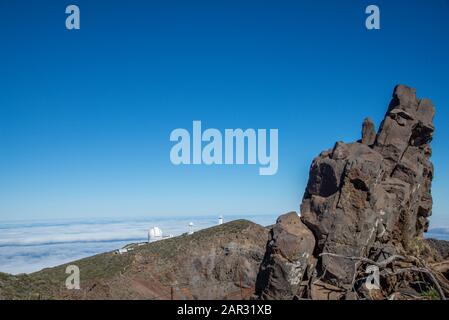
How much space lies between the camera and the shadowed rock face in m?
21.4

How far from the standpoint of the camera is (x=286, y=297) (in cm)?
2084

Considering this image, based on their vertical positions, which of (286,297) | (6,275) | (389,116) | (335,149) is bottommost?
(286,297)

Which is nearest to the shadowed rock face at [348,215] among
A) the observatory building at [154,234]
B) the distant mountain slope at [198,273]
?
the distant mountain slope at [198,273]

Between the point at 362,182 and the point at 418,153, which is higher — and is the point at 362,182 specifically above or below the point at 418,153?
below

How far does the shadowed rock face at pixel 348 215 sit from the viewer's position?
A: 21438mm

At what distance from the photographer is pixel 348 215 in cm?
2222

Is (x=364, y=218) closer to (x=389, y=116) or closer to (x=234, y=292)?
(x=389, y=116)

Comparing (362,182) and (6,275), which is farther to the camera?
(362,182)

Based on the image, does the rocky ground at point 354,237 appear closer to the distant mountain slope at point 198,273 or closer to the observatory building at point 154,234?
the distant mountain slope at point 198,273

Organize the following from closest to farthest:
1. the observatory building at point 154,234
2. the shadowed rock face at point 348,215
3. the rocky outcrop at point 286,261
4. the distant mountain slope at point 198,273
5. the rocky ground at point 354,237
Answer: the rocky ground at point 354,237
the rocky outcrop at point 286,261
the shadowed rock face at point 348,215
the distant mountain slope at point 198,273
the observatory building at point 154,234
